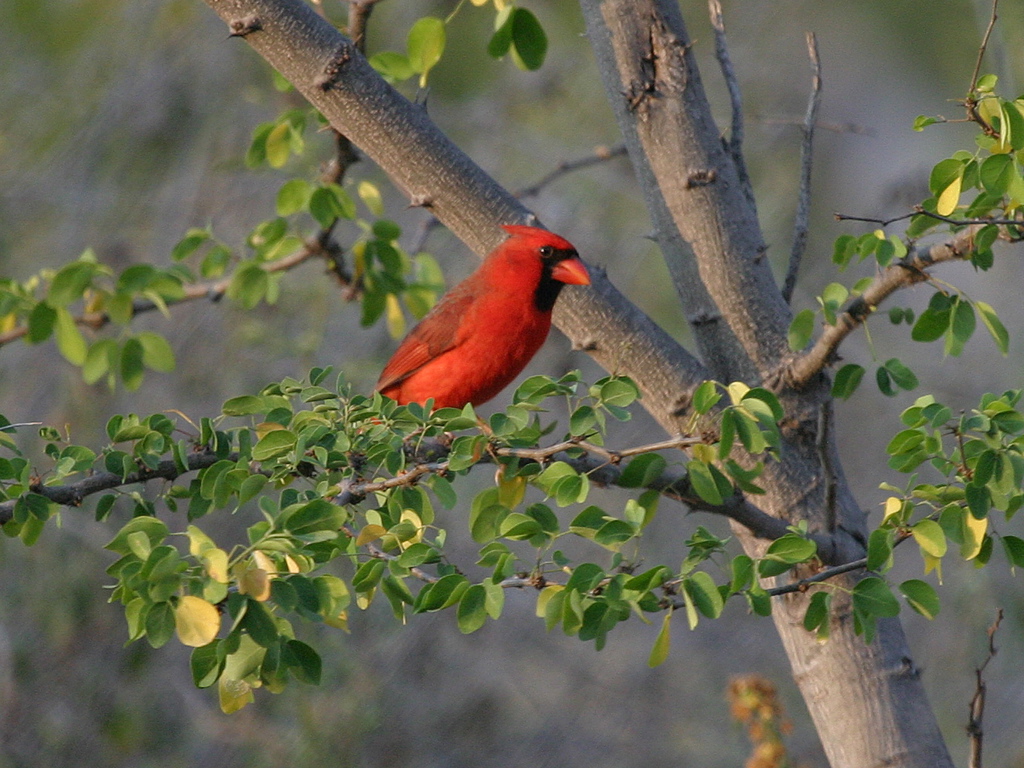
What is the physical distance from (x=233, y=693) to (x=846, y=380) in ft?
3.88

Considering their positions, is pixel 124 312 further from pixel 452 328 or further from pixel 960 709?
pixel 960 709

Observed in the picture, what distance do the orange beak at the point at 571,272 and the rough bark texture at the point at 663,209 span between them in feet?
0.47

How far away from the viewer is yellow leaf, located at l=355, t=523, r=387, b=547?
166cm

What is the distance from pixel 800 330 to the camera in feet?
6.92

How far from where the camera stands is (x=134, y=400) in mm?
5270

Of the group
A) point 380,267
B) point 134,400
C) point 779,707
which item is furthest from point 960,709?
point 134,400

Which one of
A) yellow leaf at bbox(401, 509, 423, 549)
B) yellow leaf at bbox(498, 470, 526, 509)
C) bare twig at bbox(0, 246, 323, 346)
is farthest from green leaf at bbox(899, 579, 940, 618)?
bare twig at bbox(0, 246, 323, 346)

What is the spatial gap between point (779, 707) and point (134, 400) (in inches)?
138

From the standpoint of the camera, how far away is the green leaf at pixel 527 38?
8.46 feet

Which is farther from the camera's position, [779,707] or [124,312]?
[124,312]

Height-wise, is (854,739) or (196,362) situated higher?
(196,362)

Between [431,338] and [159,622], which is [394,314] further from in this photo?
[159,622]

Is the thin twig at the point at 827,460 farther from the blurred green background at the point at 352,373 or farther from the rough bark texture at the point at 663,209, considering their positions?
the blurred green background at the point at 352,373

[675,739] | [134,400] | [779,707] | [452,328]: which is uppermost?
[452,328]
